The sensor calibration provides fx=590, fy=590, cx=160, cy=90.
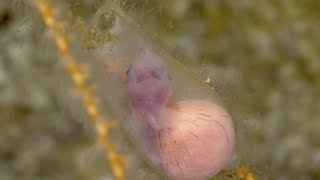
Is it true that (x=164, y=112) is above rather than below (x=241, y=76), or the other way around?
above

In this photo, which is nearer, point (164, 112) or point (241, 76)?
point (164, 112)

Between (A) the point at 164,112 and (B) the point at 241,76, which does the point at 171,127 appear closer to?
(A) the point at 164,112

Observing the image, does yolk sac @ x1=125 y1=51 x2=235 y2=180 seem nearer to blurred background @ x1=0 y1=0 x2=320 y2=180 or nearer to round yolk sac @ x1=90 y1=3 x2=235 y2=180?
round yolk sac @ x1=90 y1=3 x2=235 y2=180

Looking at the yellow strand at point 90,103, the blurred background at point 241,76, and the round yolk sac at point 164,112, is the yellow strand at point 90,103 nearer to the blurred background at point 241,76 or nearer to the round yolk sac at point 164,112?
the round yolk sac at point 164,112

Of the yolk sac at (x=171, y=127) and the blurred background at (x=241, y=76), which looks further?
the blurred background at (x=241, y=76)

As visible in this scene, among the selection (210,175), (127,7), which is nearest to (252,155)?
(210,175)

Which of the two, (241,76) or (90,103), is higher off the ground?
(90,103)

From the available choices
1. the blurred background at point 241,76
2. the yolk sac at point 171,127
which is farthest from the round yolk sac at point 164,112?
the blurred background at point 241,76

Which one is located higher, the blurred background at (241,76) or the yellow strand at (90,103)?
the yellow strand at (90,103)

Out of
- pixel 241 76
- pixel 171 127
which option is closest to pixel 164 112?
pixel 171 127
